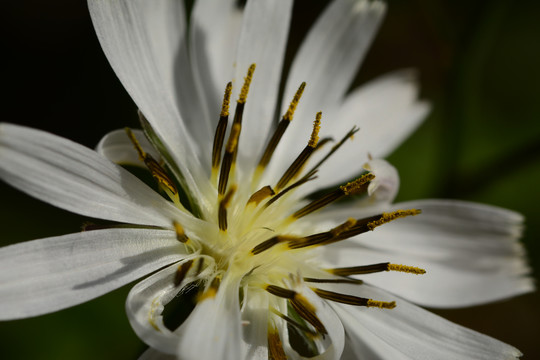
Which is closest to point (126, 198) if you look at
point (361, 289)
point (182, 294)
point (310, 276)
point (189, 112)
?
point (182, 294)

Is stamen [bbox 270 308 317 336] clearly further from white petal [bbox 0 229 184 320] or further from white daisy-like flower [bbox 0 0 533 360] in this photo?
white petal [bbox 0 229 184 320]

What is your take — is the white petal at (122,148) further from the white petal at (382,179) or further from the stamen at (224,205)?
the white petal at (382,179)

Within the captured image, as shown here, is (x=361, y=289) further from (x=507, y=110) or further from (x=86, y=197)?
(x=507, y=110)

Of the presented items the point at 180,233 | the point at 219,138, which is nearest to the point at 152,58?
the point at 219,138

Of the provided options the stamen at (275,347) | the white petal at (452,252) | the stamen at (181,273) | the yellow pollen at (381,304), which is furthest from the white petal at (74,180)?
the white petal at (452,252)

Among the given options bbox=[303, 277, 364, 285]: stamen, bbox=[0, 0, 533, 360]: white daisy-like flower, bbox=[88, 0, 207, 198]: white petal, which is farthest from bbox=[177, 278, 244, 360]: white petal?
bbox=[88, 0, 207, 198]: white petal

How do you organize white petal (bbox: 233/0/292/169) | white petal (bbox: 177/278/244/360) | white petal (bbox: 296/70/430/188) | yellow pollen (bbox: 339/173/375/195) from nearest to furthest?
white petal (bbox: 177/278/244/360) → yellow pollen (bbox: 339/173/375/195) → white petal (bbox: 233/0/292/169) → white petal (bbox: 296/70/430/188)

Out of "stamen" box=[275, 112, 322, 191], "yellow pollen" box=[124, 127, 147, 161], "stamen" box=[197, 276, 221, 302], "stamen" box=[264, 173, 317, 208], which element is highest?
"yellow pollen" box=[124, 127, 147, 161]
